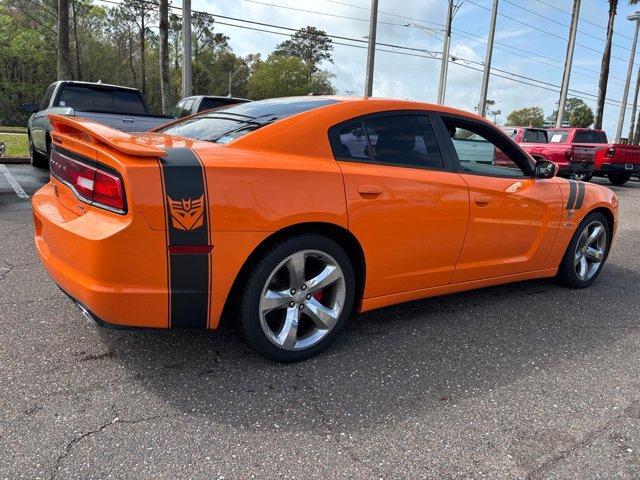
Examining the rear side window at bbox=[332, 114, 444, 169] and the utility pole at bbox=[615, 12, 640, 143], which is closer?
the rear side window at bbox=[332, 114, 444, 169]

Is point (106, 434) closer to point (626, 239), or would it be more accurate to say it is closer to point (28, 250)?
point (28, 250)

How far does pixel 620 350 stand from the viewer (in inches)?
133

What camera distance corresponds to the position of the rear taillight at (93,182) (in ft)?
7.55

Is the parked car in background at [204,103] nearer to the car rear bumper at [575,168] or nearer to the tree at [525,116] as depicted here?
the car rear bumper at [575,168]

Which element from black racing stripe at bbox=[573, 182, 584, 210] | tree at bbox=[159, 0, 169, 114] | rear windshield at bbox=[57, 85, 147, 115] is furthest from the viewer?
tree at bbox=[159, 0, 169, 114]

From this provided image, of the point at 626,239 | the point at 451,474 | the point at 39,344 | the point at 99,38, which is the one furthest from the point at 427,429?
the point at 99,38

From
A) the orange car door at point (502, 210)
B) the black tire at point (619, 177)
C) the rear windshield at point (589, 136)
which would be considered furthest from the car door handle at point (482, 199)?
the black tire at point (619, 177)

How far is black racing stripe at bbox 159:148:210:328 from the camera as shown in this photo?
2.30 m

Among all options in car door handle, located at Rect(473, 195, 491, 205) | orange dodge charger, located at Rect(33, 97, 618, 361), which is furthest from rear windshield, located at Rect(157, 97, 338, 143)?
car door handle, located at Rect(473, 195, 491, 205)

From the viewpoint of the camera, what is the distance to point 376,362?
9.68ft

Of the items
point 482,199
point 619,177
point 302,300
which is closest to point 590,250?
point 482,199

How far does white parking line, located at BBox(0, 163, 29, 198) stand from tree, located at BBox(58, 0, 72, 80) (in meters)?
7.08

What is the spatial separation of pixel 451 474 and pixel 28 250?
14.0ft

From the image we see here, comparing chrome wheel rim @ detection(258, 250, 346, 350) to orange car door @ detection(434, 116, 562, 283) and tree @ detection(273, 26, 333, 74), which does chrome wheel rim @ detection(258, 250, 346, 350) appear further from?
tree @ detection(273, 26, 333, 74)
